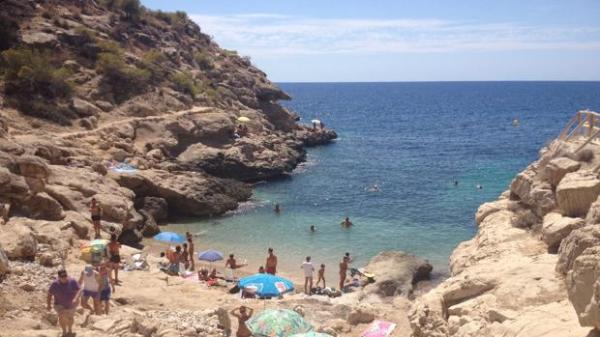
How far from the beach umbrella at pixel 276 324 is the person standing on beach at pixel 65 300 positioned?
4459mm

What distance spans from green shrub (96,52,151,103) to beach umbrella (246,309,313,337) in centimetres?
3313

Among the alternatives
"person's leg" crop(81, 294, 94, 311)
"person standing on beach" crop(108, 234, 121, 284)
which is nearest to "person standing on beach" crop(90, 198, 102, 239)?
"person standing on beach" crop(108, 234, 121, 284)

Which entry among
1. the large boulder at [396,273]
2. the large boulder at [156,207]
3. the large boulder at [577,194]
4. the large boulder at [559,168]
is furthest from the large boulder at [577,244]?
the large boulder at [156,207]

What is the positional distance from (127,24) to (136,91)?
16.1 metres

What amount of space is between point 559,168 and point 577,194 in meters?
1.51

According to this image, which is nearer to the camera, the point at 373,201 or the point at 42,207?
the point at 42,207

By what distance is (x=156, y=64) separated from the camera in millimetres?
50219

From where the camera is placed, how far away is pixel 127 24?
5722cm

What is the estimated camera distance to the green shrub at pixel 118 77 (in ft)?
143

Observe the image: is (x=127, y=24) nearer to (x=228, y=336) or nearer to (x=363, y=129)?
(x=363, y=129)

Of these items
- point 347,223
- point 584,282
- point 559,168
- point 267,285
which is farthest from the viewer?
point 347,223

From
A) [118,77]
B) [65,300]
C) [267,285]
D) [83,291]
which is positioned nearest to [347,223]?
[267,285]

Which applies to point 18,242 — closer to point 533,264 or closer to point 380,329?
point 380,329

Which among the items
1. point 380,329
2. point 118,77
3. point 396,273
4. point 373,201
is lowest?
point 396,273
